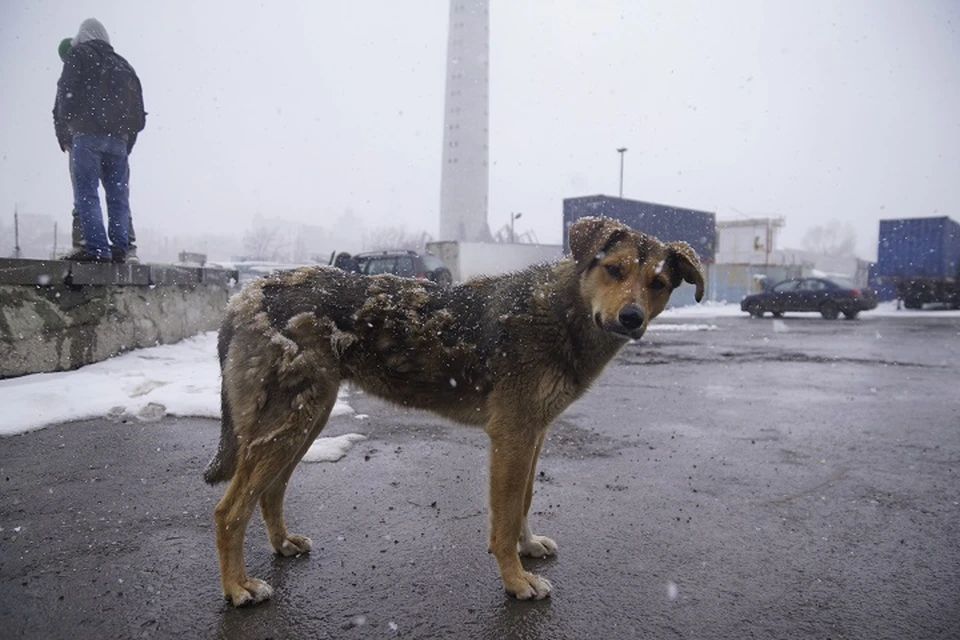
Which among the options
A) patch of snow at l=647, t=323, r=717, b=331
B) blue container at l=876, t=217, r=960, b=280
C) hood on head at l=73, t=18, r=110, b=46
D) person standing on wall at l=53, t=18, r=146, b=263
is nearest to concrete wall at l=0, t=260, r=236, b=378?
person standing on wall at l=53, t=18, r=146, b=263

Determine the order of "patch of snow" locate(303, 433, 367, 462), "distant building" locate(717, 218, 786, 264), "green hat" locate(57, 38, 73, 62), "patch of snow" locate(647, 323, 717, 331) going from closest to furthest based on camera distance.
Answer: "patch of snow" locate(303, 433, 367, 462) → "green hat" locate(57, 38, 73, 62) → "patch of snow" locate(647, 323, 717, 331) → "distant building" locate(717, 218, 786, 264)

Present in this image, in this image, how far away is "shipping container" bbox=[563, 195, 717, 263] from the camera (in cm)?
2902

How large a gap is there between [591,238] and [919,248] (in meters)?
37.0

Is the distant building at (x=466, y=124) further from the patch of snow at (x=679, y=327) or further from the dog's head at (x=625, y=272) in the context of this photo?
the dog's head at (x=625, y=272)

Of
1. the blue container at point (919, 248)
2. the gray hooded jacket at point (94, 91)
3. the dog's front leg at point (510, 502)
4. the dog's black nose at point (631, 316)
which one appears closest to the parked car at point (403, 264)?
the gray hooded jacket at point (94, 91)

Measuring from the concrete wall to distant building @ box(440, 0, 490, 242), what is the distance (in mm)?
67295

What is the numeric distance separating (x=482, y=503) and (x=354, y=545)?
0.95 metres

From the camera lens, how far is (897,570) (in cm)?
289

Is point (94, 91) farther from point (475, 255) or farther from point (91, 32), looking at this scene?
point (475, 255)

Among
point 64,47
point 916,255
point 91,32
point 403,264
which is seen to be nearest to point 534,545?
point 91,32

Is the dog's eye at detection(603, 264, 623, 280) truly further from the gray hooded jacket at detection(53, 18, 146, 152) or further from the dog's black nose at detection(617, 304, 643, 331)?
the gray hooded jacket at detection(53, 18, 146, 152)

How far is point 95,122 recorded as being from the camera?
21.4 feet

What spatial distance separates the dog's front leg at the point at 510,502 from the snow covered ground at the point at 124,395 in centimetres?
210

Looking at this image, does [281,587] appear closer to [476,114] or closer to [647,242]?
[647,242]
